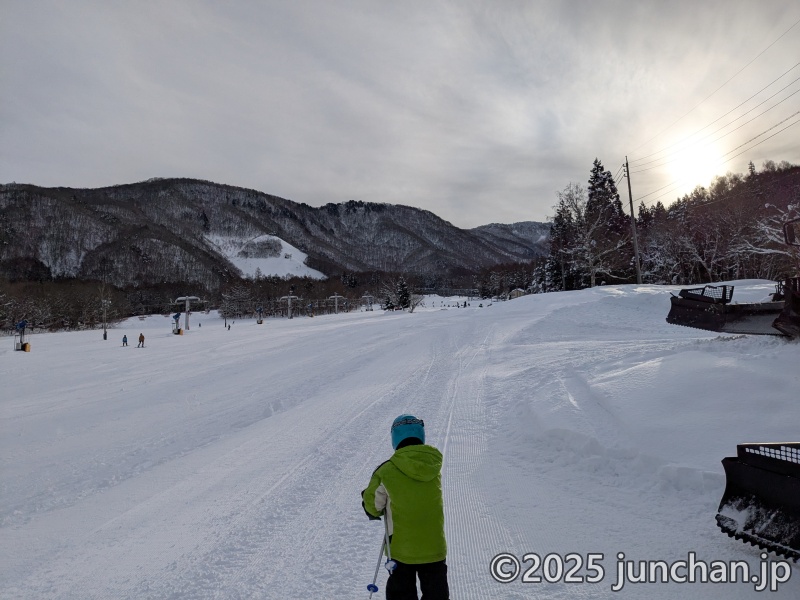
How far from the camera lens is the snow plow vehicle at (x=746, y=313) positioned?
8.42 metres

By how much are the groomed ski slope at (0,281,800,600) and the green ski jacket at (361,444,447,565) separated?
0.85 meters

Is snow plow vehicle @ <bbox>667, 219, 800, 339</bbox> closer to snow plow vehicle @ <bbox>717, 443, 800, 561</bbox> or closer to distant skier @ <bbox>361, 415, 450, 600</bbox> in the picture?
snow plow vehicle @ <bbox>717, 443, 800, 561</bbox>

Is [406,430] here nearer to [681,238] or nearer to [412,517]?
[412,517]

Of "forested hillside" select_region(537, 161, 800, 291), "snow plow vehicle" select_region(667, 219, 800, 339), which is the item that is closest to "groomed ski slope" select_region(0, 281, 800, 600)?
"snow plow vehicle" select_region(667, 219, 800, 339)

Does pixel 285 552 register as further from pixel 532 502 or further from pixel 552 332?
pixel 552 332

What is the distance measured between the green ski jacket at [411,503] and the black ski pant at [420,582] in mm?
70

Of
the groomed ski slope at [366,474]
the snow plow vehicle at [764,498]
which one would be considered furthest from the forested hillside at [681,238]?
the snow plow vehicle at [764,498]

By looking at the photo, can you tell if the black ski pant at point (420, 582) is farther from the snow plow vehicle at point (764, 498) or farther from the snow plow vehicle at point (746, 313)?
the snow plow vehicle at point (746, 313)

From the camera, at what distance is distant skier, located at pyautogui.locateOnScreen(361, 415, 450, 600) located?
2.96 m

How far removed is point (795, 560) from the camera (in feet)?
10.6

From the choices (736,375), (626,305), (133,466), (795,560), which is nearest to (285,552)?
(795,560)

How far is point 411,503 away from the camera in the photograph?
301 cm

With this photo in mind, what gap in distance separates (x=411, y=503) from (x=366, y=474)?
3.20m

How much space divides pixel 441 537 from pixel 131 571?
10.2ft
